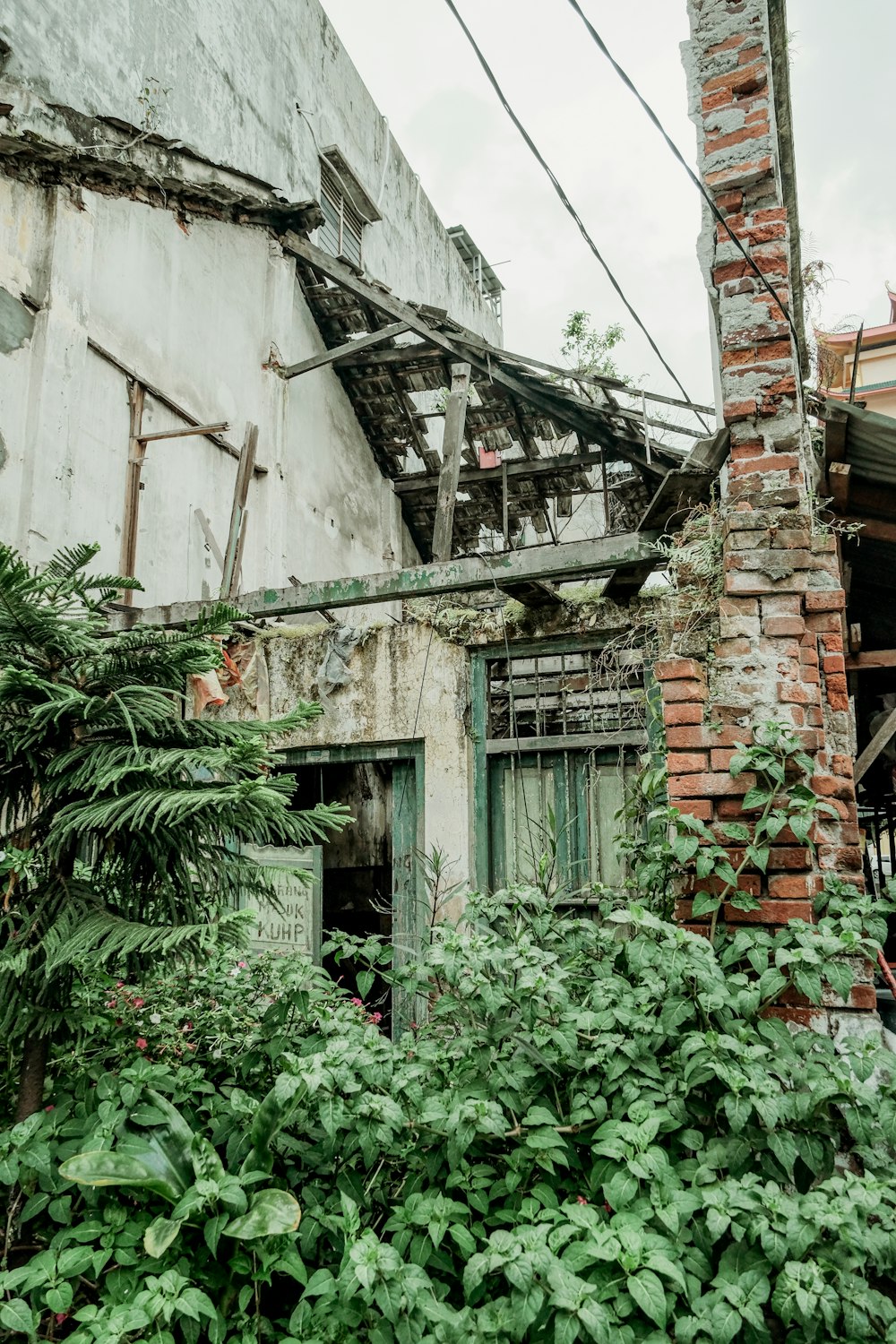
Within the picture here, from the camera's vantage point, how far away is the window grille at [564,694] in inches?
196

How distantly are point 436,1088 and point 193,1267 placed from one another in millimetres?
762

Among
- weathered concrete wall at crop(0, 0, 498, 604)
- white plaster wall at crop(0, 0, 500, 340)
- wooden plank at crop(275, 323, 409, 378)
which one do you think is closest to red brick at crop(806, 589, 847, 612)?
weathered concrete wall at crop(0, 0, 498, 604)

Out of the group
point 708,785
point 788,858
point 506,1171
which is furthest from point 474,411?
point 506,1171

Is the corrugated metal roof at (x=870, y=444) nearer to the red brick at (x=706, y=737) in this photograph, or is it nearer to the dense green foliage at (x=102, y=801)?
the red brick at (x=706, y=737)

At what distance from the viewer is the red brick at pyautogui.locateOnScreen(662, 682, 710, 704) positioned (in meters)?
2.97

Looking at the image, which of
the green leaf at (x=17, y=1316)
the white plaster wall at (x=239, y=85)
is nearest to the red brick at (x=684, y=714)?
the green leaf at (x=17, y=1316)

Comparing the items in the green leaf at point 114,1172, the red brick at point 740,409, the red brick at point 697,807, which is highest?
the red brick at point 740,409

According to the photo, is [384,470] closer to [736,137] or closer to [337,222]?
[337,222]

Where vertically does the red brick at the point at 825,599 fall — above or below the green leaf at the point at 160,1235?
above

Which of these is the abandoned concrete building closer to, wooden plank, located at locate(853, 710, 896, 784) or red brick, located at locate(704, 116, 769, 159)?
red brick, located at locate(704, 116, 769, 159)

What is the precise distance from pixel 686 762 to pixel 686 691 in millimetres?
247

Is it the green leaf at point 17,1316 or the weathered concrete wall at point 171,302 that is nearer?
the green leaf at point 17,1316

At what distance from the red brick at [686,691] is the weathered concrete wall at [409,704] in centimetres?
242

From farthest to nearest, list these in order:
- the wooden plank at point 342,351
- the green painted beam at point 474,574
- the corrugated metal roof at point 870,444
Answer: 1. the wooden plank at point 342,351
2. the corrugated metal roof at point 870,444
3. the green painted beam at point 474,574
